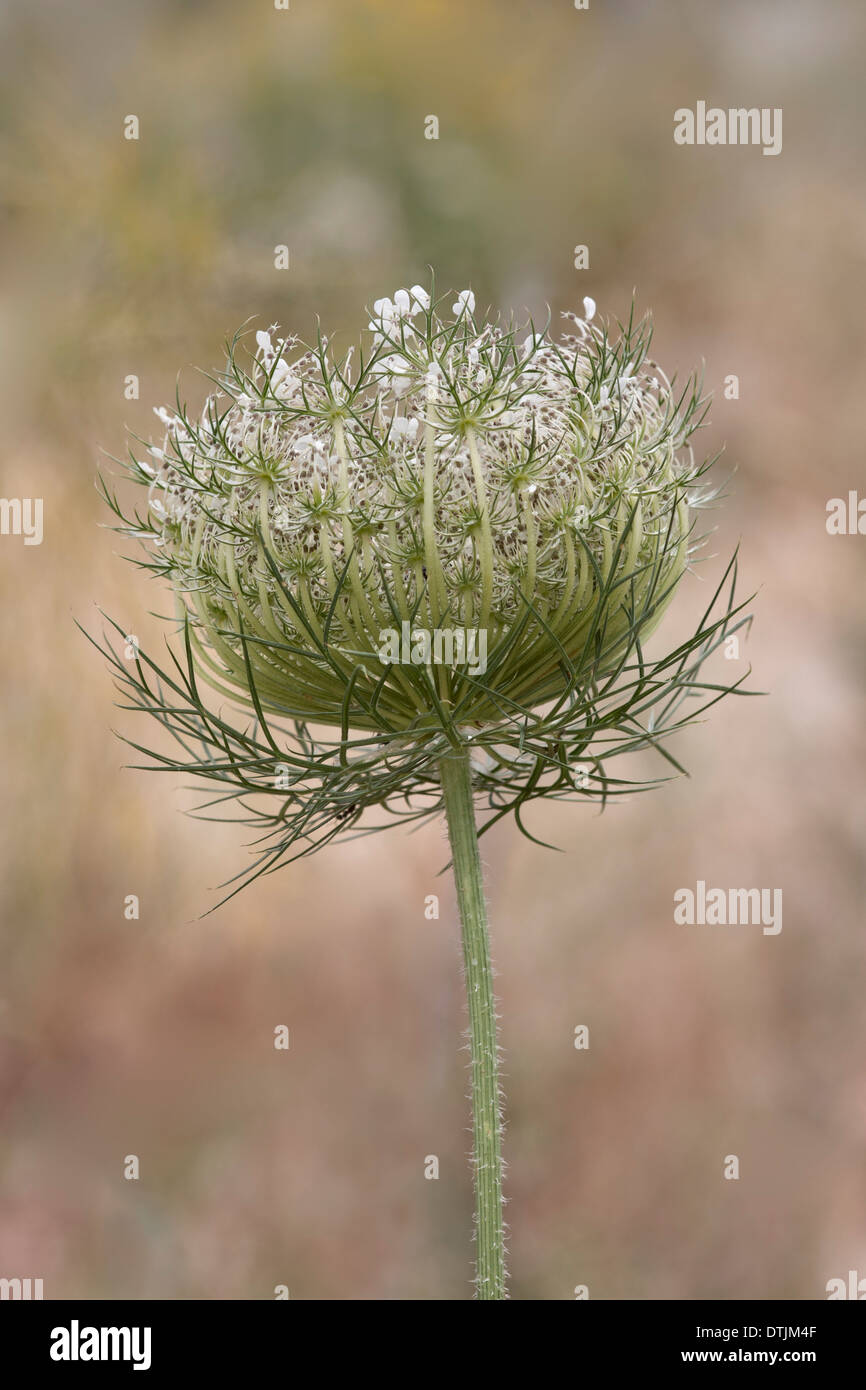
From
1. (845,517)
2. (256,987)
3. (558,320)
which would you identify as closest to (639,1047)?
(256,987)

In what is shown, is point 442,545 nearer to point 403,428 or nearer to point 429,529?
point 429,529

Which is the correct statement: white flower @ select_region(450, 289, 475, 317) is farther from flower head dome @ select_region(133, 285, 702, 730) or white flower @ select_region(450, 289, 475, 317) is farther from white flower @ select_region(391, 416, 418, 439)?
white flower @ select_region(391, 416, 418, 439)

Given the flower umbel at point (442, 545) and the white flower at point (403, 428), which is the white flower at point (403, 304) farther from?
the white flower at point (403, 428)

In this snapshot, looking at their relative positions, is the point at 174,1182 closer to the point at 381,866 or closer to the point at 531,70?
the point at 381,866

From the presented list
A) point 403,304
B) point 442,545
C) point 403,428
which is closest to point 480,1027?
point 442,545

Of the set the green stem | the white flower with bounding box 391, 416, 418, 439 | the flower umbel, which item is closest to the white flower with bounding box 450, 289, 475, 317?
the flower umbel

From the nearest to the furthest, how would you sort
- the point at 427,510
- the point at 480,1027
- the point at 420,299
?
the point at 427,510 < the point at 420,299 < the point at 480,1027
